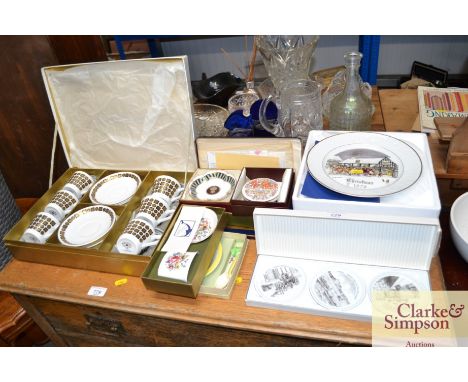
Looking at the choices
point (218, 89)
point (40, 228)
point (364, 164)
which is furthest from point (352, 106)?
point (40, 228)

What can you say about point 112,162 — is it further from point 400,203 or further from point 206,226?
point 400,203

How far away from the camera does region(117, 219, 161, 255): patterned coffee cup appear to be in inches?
A: 34.3

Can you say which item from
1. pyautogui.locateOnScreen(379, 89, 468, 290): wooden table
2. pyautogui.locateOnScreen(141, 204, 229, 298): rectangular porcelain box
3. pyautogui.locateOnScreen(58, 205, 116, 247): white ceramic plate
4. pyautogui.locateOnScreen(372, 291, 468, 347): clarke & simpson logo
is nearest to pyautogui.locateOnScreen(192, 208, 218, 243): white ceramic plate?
pyautogui.locateOnScreen(141, 204, 229, 298): rectangular porcelain box

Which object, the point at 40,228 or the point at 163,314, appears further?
the point at 40,228

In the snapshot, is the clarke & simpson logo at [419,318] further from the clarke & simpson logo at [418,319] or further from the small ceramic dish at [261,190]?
the small ceramic dish at [261,190]

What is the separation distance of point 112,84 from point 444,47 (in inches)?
72.1

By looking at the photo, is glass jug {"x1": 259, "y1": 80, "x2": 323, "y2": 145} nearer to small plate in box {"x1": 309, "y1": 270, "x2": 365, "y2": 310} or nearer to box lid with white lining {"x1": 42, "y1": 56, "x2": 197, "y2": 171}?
box lid with white lining {"x1": 42, "y1": 56, "x2": 197, "y2": 171}

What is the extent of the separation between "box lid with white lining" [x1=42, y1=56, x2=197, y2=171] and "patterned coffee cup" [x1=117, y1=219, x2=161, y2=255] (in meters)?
0.24

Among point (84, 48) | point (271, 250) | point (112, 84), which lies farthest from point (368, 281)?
point (84, 48)

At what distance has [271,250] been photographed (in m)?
0.87

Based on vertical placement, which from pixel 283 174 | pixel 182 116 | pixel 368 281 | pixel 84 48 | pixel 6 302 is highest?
pixel 84 48

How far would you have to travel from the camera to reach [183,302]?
82cm

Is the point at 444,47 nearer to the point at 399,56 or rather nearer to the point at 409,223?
the point at 399,56

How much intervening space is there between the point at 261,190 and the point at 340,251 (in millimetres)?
221
